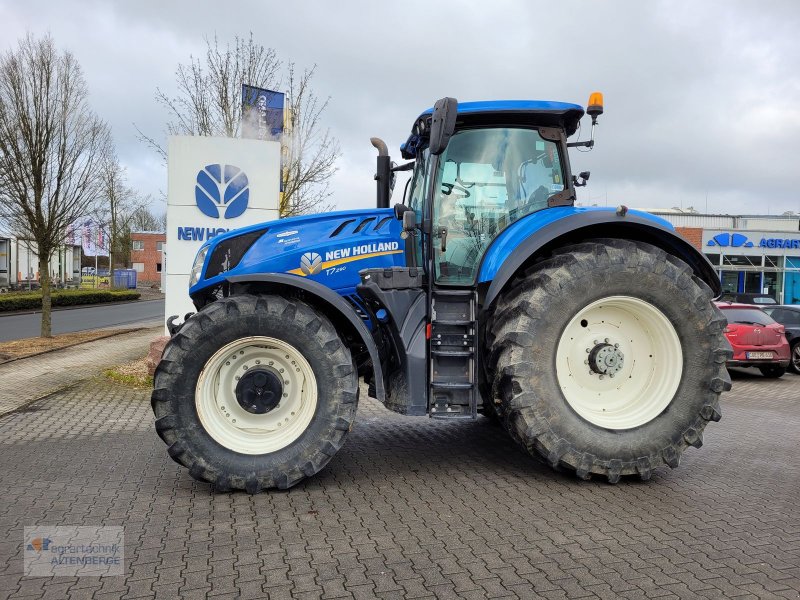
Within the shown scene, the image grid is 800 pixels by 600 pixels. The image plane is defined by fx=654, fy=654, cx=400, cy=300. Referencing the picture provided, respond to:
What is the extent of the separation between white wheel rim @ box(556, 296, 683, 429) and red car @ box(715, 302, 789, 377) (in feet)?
28.0

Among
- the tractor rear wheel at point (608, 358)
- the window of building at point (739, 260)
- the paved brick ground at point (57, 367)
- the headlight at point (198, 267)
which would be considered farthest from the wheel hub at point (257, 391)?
the window of building at point (739, 260)

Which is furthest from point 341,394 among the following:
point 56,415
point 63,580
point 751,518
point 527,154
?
point 56,415

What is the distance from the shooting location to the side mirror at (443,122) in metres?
4.57

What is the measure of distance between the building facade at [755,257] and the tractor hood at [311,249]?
31829mm

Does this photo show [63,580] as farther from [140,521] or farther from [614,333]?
[614,333]

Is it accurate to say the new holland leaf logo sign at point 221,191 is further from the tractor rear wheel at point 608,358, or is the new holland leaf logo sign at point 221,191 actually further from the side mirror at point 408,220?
the tractor rear wheel at point 608,358

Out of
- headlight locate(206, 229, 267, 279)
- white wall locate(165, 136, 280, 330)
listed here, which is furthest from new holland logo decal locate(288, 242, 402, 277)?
white wall locate(165, 136, 280, 330)

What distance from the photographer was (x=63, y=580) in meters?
3.37

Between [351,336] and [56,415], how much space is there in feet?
15.6

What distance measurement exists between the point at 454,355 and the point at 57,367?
1009cm

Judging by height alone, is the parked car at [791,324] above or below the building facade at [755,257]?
below

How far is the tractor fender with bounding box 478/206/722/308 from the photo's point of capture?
489cm

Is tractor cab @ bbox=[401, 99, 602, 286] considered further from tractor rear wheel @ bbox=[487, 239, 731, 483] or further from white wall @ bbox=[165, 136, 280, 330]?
white wall @ bbox=[165, 136, 280, 330]

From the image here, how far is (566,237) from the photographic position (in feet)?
17.2
